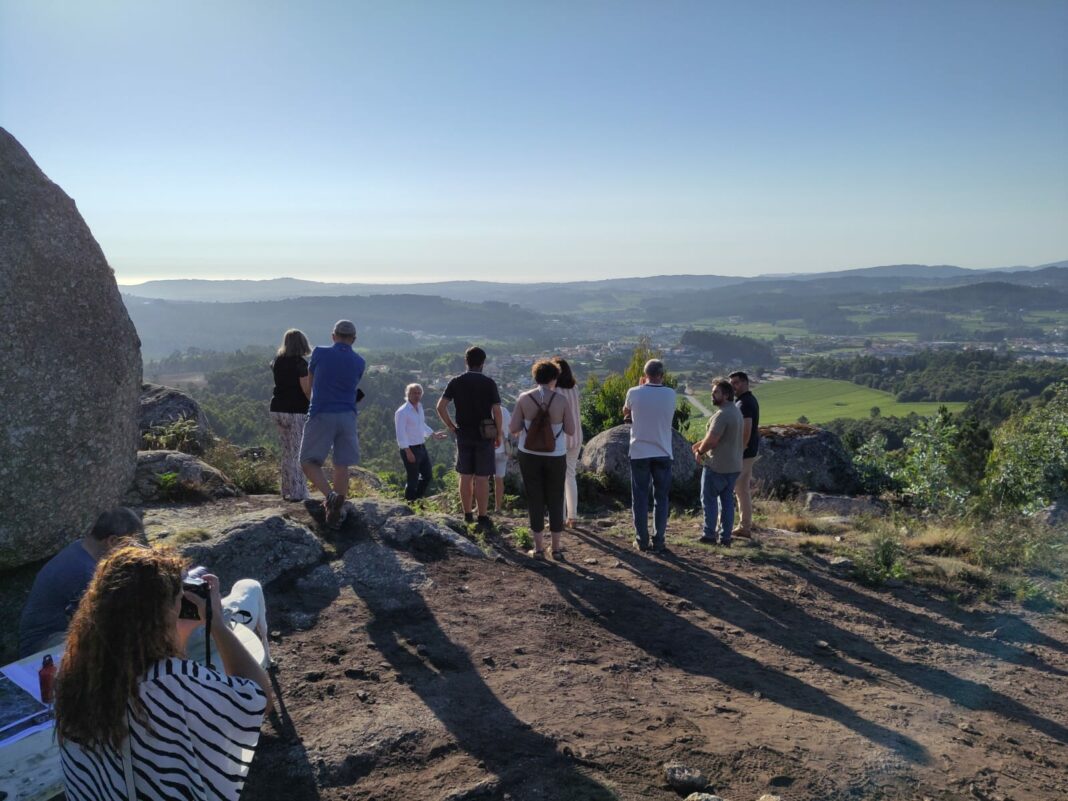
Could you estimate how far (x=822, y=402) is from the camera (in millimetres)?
48375

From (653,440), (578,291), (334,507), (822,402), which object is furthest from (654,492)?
(578,291)

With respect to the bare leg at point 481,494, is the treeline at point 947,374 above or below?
below

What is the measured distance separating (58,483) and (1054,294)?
13101 cm

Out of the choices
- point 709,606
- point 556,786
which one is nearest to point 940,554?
point 709,606

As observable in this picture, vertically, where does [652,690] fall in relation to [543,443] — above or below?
below

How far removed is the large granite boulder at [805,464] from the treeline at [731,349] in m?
53.1

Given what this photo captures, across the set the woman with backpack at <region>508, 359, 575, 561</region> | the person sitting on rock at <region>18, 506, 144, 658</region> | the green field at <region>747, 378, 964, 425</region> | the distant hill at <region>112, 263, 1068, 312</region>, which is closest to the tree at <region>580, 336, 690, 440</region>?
the woman with backpack at <region>508, 359, 575, 561</region>

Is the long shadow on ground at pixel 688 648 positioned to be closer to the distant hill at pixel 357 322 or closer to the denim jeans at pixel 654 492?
the denim jeans at pixel 654 492

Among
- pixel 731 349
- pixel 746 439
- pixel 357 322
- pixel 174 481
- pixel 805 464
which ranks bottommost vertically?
pixel 731 349

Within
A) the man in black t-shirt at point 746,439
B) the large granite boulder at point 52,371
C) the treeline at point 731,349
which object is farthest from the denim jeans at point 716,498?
the treeline at point 731,349

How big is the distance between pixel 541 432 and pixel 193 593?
13.4 feet

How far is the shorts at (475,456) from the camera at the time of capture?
7305 millimetres

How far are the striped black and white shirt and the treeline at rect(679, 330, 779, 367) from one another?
64492 mm

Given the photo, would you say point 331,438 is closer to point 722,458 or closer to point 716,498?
point 722,458
